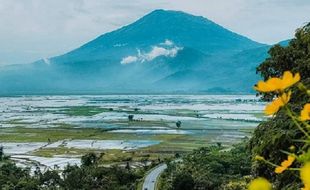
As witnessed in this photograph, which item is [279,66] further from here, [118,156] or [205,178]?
[118,156]

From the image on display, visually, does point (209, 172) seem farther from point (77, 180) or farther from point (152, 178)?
point (77, 180)

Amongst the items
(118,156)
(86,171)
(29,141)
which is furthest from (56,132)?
(86,171)

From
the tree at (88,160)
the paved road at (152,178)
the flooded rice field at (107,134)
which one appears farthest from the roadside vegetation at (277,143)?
the flooded rice field at (107,134)

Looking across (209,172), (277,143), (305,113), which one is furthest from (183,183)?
(305,113)

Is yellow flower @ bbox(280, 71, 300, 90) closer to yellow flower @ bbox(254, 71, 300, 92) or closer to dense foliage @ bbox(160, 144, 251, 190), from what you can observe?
yellow flower @ bbox(254, 71, 300, 92)

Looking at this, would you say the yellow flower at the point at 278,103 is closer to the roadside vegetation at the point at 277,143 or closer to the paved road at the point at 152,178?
the roadside vegetation at the point at 277,143

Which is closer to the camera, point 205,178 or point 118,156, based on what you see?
point 205,178

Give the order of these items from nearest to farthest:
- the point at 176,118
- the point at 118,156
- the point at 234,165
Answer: the point at 234,165 < the point at 118,156 < the point at 176,118

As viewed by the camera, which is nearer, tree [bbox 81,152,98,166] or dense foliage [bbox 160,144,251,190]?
dense foliage [bbox 160,144,251,190]

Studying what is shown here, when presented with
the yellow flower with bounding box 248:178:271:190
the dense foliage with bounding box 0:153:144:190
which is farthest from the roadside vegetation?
the dense foliage with bounding box 0:153:144:190
